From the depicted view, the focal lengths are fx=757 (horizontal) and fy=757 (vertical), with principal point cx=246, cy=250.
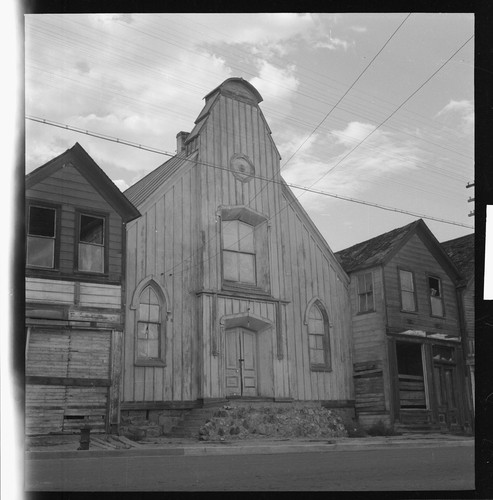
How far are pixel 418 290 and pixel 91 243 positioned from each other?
419 cm

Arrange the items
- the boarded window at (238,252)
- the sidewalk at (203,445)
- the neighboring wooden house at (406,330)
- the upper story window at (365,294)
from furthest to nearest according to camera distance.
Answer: the upper story window at (365,294), the neighboring wooden house at (406,330), the boarded window at (238,252), the sidewalk at (203,445)

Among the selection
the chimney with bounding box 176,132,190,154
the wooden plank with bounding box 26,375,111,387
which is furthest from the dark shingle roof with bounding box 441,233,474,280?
the wooden plank with bounding box 26,375,111,387

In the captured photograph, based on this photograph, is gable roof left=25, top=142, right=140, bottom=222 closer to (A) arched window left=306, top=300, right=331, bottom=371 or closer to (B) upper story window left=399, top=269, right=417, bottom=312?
(A) arched window left=306, top=300, right=331, bottom=371

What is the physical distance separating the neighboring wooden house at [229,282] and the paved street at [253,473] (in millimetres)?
859

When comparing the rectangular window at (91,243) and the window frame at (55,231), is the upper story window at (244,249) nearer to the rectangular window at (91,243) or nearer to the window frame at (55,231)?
the rectangular window at (91,243)

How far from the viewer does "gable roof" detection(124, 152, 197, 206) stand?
28.1 ft

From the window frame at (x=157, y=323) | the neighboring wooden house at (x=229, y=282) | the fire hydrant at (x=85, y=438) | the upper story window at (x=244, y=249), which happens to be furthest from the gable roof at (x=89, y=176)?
the fire hydrant at (x=85, y=438)

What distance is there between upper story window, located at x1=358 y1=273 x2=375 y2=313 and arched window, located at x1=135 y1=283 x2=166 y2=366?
2.53m

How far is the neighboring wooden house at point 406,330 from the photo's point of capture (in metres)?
9.25

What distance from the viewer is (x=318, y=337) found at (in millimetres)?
9117

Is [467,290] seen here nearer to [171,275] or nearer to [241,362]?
[241,362]

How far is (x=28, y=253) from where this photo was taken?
786 cm

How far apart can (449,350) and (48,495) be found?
5.20 metres

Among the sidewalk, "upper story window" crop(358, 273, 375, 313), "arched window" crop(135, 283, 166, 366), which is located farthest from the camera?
"upper story window" crop(358, 273, 375, 313)
